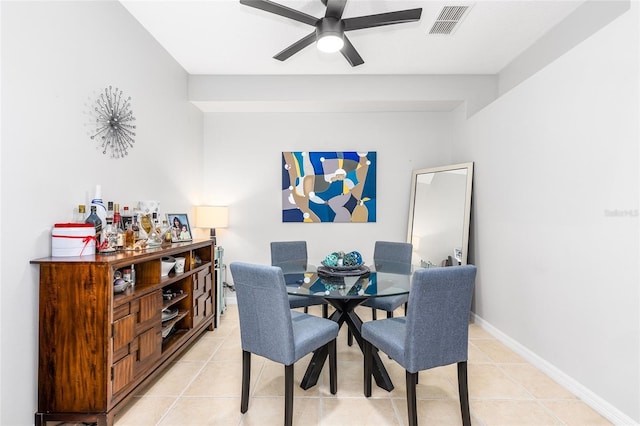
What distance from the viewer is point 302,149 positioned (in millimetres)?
4316

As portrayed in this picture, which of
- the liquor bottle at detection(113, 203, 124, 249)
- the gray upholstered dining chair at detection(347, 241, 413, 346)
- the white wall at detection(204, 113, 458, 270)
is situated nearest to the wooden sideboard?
the liquor bottle at detection(113, 203, 124, 249)

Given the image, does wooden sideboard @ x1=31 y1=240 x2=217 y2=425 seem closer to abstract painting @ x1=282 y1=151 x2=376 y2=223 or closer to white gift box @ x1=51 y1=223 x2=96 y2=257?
white gift box @ x1=51 y1=223 x2=96 y2=257

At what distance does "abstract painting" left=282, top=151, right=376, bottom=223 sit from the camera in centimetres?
426

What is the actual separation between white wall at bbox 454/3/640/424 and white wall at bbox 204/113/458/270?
4.11ft

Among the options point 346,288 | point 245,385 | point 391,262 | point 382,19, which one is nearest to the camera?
point 245,385

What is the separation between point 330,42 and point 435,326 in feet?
6.57

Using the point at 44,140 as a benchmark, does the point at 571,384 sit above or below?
below

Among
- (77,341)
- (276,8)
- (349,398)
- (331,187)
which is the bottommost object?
(349,398)

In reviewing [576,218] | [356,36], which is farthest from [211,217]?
[576,218]

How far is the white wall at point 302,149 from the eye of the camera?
4.30 m

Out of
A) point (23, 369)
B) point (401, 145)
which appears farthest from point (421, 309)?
point (401, 145)

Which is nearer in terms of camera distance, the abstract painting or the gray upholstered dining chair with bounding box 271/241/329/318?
the gray upholstered dining chair with bounding box 271/241/329/318

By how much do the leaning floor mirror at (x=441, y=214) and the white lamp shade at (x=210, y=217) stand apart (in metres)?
2.36

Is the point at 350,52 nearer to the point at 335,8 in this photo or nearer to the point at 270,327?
the point at 335,8
